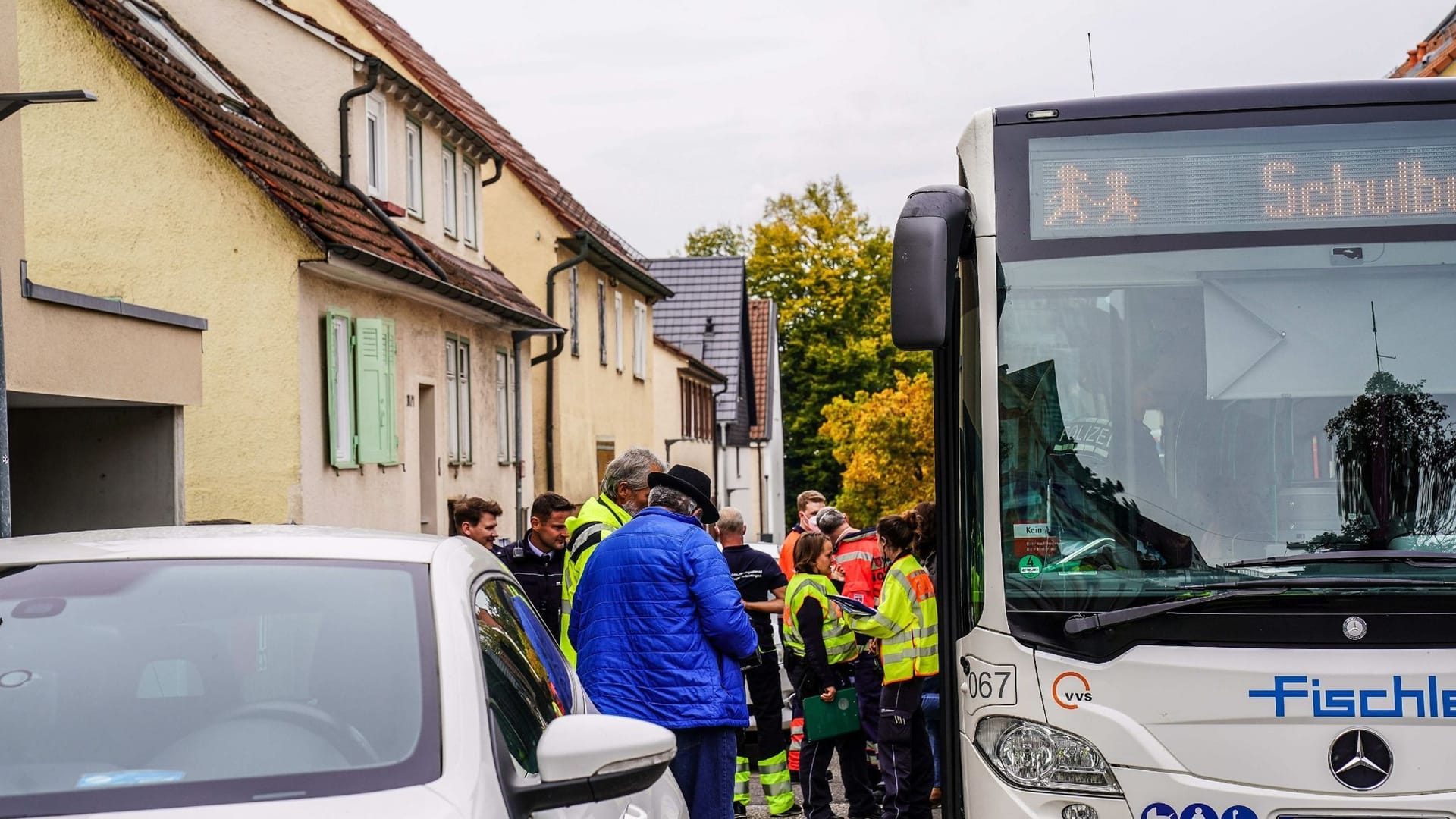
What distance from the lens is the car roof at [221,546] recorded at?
3738 millimetres

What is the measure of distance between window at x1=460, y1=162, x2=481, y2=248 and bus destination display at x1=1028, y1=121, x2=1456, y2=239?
19387 mm

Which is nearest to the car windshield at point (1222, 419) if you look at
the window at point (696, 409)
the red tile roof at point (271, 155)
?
the red tile roof at point (271, 155)

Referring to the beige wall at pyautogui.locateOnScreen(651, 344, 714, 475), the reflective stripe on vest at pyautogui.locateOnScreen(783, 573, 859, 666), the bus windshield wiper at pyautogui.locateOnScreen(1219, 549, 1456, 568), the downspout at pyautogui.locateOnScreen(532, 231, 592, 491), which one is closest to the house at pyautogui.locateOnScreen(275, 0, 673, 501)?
the downspout at pyautogui.locateOnScreen(532, 231, 592, 491)

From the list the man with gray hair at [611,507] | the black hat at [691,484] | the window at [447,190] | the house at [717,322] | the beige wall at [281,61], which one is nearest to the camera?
the black hat at [691,484]

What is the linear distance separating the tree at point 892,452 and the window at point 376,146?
27936 millimetres

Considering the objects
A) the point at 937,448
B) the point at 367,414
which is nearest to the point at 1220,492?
the point at 937,448

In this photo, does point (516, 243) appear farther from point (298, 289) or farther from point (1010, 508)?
point (1010, 508)

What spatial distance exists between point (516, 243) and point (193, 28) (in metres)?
10.3

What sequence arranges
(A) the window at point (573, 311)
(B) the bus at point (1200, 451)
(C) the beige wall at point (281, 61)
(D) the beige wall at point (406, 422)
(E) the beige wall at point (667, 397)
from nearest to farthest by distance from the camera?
1. (B) the bus at point (1200, 451)
2. (D) the beige wall at point (406, 422)
3. (C) the beige wall at point (281, 61)
4. (A) the window at point (573, 311)
5. (E) the beige wall at point (667, 397)

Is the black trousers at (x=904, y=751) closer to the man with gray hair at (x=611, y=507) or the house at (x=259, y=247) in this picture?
the man with gray hair at (x=611, y=507)

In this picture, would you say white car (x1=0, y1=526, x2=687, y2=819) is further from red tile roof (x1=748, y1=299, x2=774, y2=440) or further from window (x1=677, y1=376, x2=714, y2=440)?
red tile roof (x1=748, y1=299, x2=774, y2=440)

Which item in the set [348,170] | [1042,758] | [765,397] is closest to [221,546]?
[1042,758]

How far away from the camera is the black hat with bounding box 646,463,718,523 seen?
664cm

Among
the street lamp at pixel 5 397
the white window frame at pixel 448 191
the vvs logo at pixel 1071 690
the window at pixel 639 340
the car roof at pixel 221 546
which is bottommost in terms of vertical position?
the vvs logo at pixel 1071 690
